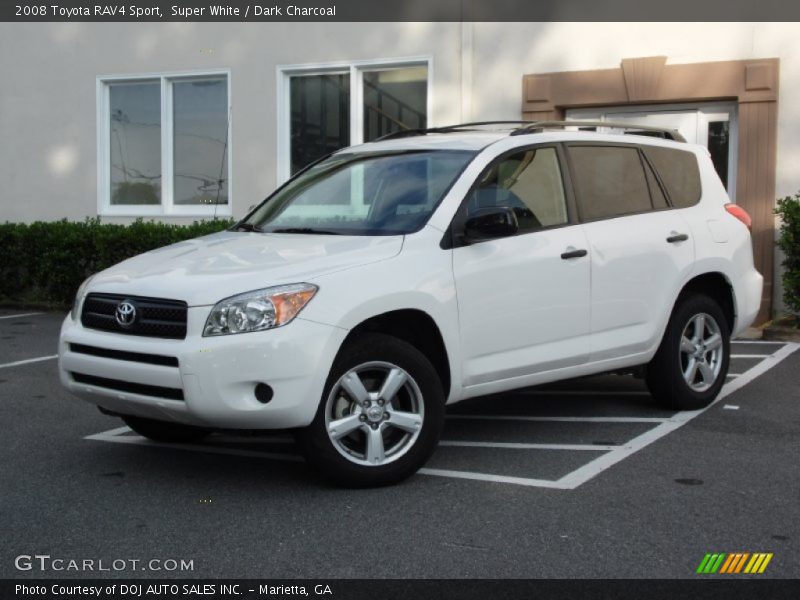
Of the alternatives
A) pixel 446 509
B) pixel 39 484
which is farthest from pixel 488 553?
pixel 39 484

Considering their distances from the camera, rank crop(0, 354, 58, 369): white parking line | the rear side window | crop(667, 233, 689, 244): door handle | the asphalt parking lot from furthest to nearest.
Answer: crop(0, 354, 58, 369): white parking line → the rear side window → crop(667, 233, 689, 244): door handle → the asphalt parking lot

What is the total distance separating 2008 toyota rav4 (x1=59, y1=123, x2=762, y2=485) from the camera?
490cm

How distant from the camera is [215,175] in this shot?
14.3m

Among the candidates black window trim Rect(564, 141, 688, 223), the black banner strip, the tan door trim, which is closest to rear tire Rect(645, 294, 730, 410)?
black window trim Rect(564, 141, 688, 223)

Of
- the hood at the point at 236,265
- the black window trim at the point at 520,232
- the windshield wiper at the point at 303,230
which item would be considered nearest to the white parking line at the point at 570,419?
the black window trim at the point at 520,232

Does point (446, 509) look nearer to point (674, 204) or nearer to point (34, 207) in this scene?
point (674, 204)

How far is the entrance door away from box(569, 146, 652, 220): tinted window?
511 centimetres

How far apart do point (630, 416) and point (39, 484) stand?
3662mm

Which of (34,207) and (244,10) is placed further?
(34,207)

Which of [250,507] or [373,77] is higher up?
[373,77]

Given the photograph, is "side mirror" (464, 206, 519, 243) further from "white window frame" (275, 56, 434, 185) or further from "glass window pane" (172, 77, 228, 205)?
"glass window pane" (172, 77, 228, 205)

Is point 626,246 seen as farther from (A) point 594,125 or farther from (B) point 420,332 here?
(B) point 420,332
